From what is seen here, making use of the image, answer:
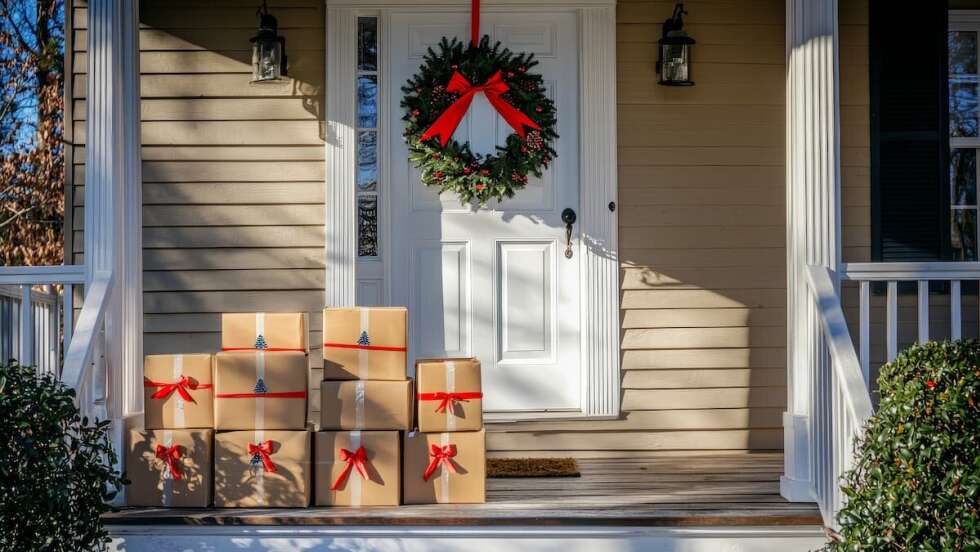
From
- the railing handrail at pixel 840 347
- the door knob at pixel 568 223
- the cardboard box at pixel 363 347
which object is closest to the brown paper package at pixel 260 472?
the cardboard box at pixel 363 347

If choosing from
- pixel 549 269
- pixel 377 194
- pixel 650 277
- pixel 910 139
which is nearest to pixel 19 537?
pixel 377 194

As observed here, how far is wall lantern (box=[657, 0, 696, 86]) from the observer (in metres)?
4.46

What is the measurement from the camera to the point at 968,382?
2719mm

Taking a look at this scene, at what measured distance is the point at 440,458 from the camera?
3.58 meters

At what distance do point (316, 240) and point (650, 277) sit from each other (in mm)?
1613

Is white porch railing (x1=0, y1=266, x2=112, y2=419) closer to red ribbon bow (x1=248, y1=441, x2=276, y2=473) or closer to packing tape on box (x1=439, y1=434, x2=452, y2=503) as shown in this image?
red ribbon bow (x1=248, y1=441, x2=276, y2=473)

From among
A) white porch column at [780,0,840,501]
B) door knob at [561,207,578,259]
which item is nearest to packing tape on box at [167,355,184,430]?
door knob at [561,207,578,259]

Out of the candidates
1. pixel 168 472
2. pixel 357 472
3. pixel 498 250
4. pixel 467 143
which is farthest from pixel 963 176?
pixel 168 472

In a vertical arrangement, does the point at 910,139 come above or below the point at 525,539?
above

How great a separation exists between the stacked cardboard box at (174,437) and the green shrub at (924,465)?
222 cm

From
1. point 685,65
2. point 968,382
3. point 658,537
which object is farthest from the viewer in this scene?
point 685,65

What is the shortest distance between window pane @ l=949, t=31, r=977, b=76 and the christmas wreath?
6.68ft

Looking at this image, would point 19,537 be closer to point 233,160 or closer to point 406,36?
point 233,160

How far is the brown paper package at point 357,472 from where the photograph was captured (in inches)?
140
